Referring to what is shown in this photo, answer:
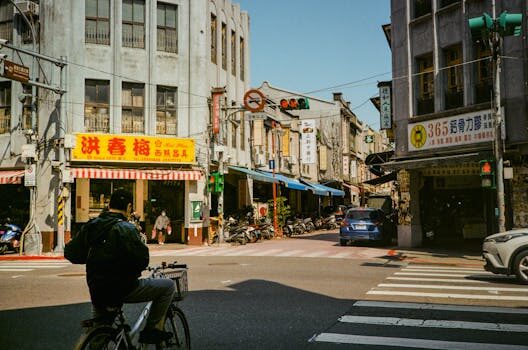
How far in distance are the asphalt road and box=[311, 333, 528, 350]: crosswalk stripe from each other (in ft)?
0.04

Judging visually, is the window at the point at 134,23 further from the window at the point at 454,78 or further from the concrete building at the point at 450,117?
the window at the point at 454,78

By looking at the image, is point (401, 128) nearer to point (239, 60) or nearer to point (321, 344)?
point (239, 60)

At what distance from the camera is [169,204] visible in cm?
2584

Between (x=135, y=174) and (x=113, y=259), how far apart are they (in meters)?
19.0

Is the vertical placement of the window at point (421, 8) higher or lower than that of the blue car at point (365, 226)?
higher

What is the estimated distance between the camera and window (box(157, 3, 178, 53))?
25562 mm

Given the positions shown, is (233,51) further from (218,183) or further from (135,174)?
(135,174)

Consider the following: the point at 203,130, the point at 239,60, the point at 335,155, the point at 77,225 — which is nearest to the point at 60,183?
the point at 77,225

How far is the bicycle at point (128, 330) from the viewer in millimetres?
4184

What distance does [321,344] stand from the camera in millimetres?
6398

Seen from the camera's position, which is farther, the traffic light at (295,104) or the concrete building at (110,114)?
the concrete building at (110,114)

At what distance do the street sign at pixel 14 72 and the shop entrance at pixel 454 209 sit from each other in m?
16.7

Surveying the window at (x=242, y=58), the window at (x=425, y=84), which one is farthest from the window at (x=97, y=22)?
the window at (x=425, y=84)

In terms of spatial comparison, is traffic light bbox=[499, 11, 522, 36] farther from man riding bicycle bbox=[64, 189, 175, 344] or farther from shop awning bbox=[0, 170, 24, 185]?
shop awning bbox=[0, 170, 24, 185]
